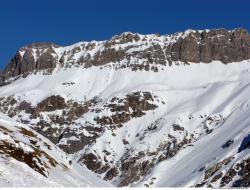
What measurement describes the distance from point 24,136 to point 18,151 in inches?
389

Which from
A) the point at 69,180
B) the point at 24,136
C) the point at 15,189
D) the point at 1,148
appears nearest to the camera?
the point at 15,189

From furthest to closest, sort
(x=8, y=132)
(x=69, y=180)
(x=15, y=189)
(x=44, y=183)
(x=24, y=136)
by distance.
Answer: (x=24, y=136) < (x=8, y=132) < (x=69, y=180) < (x=44, y=183) < (x=15, y=189)

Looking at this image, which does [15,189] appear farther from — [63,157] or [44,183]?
[63,157]

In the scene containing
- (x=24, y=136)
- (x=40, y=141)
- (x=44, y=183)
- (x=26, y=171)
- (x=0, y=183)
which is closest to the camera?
(x=0, y=183)

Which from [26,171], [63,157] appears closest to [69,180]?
[26,171]

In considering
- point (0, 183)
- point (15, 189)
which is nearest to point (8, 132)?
point (0, 183)

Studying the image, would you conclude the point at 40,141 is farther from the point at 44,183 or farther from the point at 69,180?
the point at 44,183

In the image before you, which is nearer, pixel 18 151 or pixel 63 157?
pixel 18 151

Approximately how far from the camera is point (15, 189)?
83.4ft

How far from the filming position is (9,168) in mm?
35438

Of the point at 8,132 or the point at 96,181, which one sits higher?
the point at 8,132

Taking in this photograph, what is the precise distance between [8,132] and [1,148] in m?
8.39

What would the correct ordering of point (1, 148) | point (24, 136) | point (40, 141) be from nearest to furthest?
point (1, 148) < point (24, 136) < point (40, 141)

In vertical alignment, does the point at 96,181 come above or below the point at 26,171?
below
